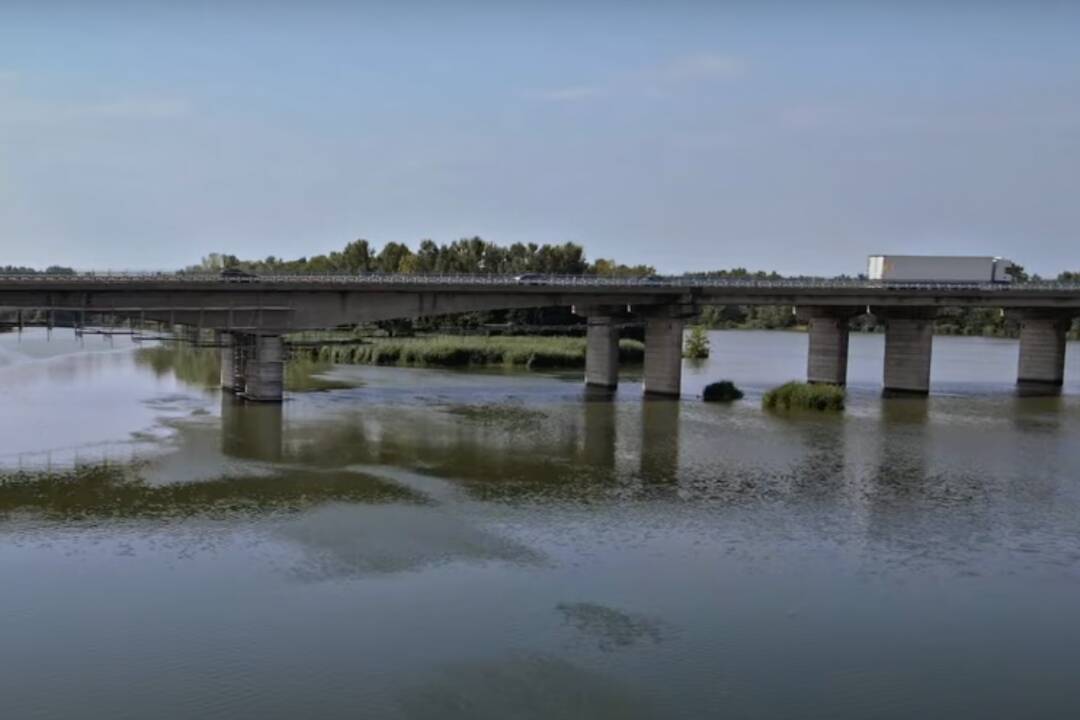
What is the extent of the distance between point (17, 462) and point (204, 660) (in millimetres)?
22984

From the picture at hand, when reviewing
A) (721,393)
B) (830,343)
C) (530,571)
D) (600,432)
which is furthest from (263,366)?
(830,343)

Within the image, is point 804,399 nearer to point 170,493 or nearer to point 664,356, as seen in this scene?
point 664,356

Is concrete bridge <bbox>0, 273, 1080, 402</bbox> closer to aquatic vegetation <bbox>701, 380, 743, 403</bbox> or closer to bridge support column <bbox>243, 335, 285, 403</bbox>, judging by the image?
bridge support column <bbox>243, 335, 285, 403</bbox>

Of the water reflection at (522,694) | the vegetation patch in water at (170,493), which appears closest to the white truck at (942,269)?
the vegetation patch in water at (170,493)

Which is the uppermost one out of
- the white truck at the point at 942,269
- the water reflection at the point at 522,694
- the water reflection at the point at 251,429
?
the white truck at the point at 942,269

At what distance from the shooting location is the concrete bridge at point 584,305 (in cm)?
5691

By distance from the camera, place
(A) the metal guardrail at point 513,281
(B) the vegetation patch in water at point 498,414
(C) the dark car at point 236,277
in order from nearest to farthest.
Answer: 1. (B) the vegetation patch in water at point 498,414
2. (A) the metal guardrail at point 513,281
3. (C) the dark car at point 236,277

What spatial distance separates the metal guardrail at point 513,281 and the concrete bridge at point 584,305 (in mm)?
146

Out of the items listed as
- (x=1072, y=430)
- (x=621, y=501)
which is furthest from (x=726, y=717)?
(x=1072, y=430)

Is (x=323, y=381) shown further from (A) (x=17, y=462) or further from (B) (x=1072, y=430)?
(B) (x=1072, y=430)

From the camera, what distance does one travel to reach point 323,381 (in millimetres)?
76250

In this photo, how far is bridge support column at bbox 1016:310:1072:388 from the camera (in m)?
83.3

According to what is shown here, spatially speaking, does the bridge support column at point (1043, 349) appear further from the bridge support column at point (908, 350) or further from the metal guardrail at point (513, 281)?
the bridge support column at point (908, 350)

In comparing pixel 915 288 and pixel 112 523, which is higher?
pixel 915 288
